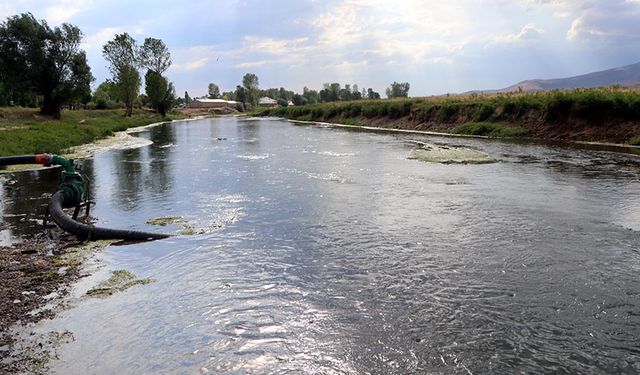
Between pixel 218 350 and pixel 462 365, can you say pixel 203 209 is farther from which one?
pixel 462 365

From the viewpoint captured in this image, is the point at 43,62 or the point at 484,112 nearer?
the point at 484,112

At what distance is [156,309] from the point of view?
9680 mm

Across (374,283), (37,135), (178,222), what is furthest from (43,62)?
(374,283)

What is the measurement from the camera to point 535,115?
46438 mm

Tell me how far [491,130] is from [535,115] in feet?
13.4

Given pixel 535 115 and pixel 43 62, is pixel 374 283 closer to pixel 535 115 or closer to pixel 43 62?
pixel 535 115

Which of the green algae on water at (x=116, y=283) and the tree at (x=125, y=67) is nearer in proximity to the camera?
the green algae on water at (x=116, y=283)

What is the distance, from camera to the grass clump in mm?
45344

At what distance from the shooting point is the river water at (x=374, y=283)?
7797mm

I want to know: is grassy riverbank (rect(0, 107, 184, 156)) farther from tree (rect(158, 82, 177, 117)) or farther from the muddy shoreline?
tree (rect(158, 82, 177, 117))

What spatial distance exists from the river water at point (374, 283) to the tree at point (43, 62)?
178ft

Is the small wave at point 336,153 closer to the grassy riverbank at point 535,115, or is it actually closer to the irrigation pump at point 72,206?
the grassy riverbank at point 535,115

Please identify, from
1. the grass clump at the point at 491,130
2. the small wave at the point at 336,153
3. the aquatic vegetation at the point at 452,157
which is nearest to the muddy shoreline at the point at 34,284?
the aquatic vegetation at the point at 452,157

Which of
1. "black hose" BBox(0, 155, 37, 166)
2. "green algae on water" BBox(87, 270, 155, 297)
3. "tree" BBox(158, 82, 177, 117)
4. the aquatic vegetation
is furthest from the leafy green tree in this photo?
"green algae on water" BBox(87, 270, 155, 297)
